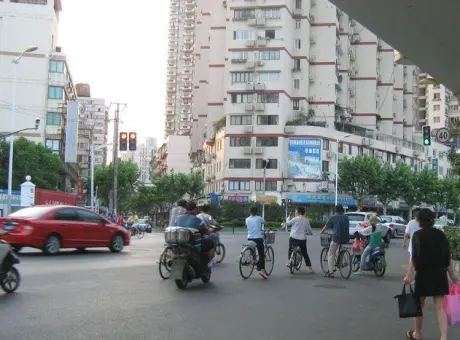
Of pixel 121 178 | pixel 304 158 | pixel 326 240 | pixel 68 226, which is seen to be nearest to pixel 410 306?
pixel 326 240

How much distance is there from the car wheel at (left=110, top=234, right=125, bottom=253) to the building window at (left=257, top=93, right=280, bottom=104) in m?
51.1

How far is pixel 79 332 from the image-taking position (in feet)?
21.2

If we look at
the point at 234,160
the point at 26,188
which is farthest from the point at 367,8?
the point at 234,160

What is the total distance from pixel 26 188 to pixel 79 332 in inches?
1071

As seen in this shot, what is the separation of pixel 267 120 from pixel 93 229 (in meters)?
51.9

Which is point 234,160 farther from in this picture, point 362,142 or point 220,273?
point 220,273

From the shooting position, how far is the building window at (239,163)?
67.1 metres

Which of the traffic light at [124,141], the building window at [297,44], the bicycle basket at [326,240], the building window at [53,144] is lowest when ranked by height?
the bicycle basket at [326,240]

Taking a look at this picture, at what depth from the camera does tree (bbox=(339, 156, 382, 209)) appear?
62.8 metres

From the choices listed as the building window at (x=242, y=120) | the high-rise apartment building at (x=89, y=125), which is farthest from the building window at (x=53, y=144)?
the high-rise apartment building at (x=89, y=125)

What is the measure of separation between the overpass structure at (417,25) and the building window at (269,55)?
5647 cm

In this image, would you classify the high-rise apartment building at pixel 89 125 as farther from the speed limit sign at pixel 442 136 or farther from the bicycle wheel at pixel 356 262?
the bicycle wheel at pixel 356 262

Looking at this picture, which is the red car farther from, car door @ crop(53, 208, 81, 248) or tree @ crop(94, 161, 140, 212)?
tree @ crop(94, 161, 140, 212)

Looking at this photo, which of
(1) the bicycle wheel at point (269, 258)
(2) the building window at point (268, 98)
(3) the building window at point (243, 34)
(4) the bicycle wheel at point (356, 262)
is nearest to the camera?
Result: (1) the bicycle wheel at point (269, 258)
